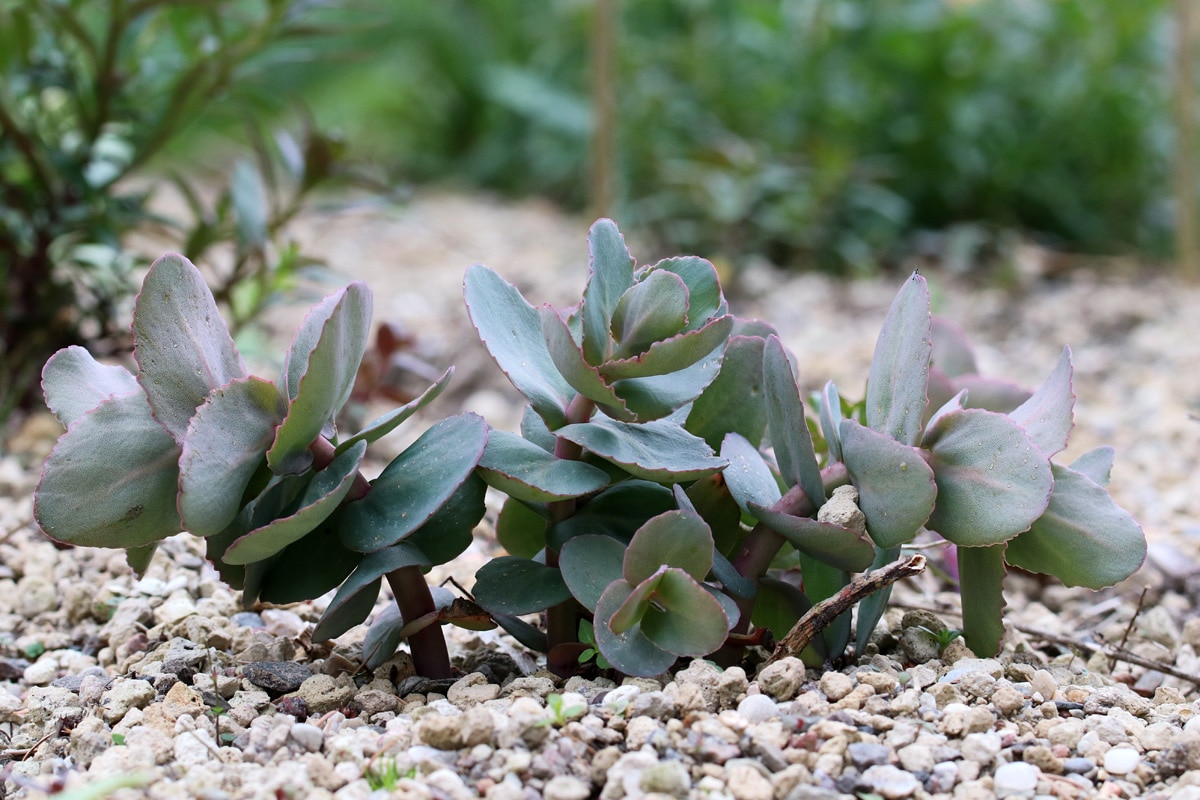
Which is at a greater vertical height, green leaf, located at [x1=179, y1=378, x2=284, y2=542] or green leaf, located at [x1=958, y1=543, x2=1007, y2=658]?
green leaf, located at [x1=179, y1=378, x2=284, y2=542]

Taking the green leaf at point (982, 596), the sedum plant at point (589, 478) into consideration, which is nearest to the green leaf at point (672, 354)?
the sedum plant at point (589, 478)

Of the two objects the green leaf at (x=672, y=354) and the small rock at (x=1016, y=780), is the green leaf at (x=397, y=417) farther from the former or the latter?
the small rock at (x=1016, y=780)


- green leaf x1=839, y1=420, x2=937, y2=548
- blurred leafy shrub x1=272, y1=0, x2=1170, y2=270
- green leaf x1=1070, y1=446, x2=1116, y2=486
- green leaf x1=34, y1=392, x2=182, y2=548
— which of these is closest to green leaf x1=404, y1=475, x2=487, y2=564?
green leaf x1=34, y1=392, x2=182, y2=548

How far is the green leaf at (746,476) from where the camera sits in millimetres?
1011

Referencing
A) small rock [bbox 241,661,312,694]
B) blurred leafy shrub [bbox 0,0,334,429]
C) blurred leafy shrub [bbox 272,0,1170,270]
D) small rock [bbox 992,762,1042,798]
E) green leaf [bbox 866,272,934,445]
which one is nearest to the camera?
small rock [bbox 992,762,1042,798]

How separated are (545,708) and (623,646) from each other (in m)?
0.09

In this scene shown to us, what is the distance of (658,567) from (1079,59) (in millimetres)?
4491

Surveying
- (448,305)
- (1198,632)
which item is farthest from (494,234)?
(1198,632)

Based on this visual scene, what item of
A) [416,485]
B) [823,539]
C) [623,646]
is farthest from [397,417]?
[823,539]

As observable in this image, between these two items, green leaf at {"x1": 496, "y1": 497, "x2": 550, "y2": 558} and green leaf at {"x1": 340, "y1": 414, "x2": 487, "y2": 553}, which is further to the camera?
green leaf at {"x1": 496, "y1": 497, "x2": 550, "y2": 558}

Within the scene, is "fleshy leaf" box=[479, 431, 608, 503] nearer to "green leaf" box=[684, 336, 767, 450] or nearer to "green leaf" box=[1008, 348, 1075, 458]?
"green leaf" box=[684, 336, 767, 450]

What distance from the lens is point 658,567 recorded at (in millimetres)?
939

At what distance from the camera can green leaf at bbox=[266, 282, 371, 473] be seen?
2.91ft

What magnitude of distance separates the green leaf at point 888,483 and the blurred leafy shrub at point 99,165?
1.33 meters
